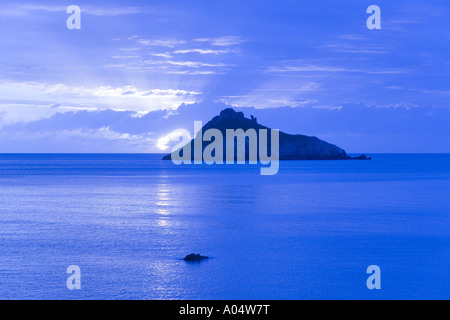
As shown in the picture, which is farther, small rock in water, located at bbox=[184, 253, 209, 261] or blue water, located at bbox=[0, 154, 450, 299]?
small rock in water, located at bbox=[184, 253, 209, 261]

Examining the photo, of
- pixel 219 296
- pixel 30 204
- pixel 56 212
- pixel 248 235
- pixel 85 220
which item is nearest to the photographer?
pixel 219 296

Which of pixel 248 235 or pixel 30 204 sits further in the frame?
pixel 30 204

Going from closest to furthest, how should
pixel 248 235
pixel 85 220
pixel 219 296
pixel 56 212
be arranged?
pixel 219 296 → pixel 248 235 → pixel 85 220 → pixel 56 212

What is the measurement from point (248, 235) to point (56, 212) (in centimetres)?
2442

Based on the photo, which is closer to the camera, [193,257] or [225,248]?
[193,257]

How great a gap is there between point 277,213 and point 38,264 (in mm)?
29506

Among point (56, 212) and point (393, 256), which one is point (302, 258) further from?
point (56, 212)

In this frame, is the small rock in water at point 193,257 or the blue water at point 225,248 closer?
the blue water at point 225,248

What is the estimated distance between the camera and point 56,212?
54719 mm

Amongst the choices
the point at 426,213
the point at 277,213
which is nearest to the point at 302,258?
the point at 277,213

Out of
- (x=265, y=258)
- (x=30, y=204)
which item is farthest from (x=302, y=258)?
(x=30, y=204)

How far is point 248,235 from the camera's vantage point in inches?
1622

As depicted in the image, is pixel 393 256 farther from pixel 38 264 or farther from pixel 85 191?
pixel 85 191

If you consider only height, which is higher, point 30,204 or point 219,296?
point 30,204
